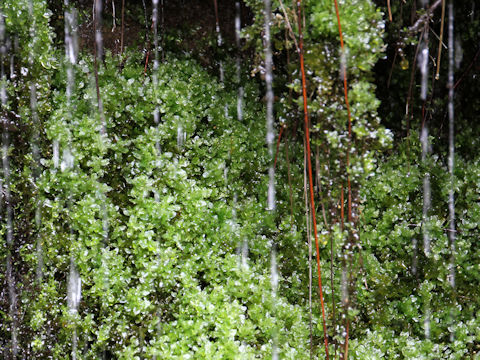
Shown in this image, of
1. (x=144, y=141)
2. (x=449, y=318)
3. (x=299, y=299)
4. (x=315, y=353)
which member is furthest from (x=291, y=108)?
(x=449, y=318)

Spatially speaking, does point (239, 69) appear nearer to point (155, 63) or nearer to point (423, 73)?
point (155, 63)

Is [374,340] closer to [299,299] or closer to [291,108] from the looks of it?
[299,299]

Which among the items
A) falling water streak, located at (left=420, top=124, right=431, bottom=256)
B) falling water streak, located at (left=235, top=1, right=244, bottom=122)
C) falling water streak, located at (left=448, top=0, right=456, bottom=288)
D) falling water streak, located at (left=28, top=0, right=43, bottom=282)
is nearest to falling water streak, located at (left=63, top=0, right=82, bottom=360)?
falling water streak, located at (left=28, top=0, right=43, bottom=282)

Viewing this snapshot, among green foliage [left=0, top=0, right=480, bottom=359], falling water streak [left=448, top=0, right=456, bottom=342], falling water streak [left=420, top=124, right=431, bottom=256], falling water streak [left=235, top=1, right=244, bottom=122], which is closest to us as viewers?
green foliage [left=0, top=0, right=480, bottom=359]

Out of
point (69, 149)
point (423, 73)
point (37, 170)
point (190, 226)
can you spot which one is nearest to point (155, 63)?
Answer: point (69, 149)

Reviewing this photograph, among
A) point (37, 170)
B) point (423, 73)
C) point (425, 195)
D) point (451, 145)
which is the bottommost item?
point (425, 195)

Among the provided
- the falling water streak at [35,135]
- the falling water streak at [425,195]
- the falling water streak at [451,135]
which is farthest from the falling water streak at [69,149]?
the falling water streak at [451,135]

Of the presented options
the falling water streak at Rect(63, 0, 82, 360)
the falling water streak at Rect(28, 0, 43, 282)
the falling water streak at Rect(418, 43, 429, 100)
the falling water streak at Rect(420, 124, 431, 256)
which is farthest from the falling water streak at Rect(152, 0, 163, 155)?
the falling water streak at Rect(420, 124, 431, 256)

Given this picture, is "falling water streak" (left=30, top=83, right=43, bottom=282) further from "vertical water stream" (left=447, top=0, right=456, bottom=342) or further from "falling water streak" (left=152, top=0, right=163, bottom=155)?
"vertical water stream" (left=447, top=0, right=456, bottom=342)

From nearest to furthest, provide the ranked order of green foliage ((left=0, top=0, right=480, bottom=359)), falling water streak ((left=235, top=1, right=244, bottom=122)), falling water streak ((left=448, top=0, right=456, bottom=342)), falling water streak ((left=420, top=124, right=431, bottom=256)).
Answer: green foliage ((left=0, top=0, right=480, bottom=359)) → falling water streak ((left=448, top=0, right=456, bottom=342)) → falling water streak ((left=420, top=124, right=431, bottom=256)) → falling water streak ((left=235, top=1, right=244, bottom=122))

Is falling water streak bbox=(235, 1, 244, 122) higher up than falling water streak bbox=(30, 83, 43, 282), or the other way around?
falling water streak bbox=(235, 1, 244, 122)

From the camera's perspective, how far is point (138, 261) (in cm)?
274

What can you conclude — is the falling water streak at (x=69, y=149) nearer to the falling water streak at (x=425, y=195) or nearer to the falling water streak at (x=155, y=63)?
the falling water streak at (x=155, y=63)

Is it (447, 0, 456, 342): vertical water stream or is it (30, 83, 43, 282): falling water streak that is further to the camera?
(447, 0, 456, 342): vertical water stream
